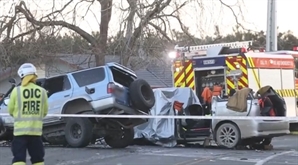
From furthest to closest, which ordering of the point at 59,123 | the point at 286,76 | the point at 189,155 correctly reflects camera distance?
the point at 286,76 → the point at 59,123 → the point at 189,155

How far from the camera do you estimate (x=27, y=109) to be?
8398 millimetres

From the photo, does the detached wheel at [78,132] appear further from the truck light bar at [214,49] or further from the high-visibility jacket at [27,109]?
the truck light bar at [214,49]

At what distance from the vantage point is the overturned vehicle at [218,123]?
45.8 ft

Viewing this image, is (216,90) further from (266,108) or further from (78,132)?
(78,132)

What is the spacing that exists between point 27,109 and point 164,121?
681cm

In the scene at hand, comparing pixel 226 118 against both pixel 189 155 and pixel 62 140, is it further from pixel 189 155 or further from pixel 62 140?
pixel 62 140

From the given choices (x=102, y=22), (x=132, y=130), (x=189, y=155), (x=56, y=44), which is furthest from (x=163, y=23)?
(x=189, y=155)

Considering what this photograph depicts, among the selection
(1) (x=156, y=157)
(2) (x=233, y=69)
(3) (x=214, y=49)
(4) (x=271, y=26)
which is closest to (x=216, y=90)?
(2) (x=233, y=69)

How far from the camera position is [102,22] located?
71.5 feet

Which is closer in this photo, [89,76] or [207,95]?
[89,76]

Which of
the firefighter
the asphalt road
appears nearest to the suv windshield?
the asphalt road

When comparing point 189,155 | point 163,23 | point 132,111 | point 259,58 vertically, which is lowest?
point 189,155

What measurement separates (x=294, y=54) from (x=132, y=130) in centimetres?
805

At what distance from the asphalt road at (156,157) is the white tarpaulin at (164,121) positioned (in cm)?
92
